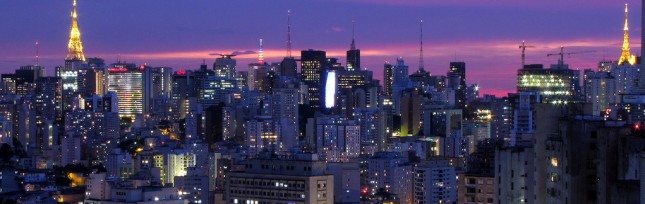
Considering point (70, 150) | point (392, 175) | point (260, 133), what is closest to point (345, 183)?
point (392, 175)

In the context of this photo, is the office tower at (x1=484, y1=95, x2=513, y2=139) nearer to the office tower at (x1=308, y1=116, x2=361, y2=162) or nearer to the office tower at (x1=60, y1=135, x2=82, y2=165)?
the office tower at (x1=308, y1=116, x2=361, y2=162)

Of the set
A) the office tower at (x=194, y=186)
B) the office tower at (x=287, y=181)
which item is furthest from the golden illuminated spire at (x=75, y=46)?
the office tower at (x=287, y=181)

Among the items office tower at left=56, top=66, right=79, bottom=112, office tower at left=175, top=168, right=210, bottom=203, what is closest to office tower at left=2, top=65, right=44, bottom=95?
office tower at left=56, top=66, right=79, bottom=112

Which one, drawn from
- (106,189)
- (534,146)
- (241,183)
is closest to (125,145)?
(106,189)

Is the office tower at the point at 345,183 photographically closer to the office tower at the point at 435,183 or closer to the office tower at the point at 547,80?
the office tower at the point at 435,183

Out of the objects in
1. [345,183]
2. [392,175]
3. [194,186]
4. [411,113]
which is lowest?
[194,186]

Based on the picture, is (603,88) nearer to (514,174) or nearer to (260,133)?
(260,133)
